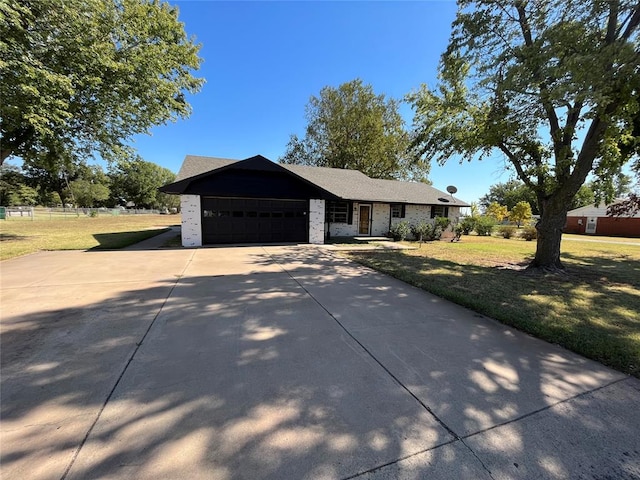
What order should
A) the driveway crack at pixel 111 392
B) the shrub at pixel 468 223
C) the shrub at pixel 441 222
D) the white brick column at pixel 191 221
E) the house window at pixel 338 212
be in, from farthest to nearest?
the shrub at pixel 468 223 < the shrub at pixel 441 222 < the house window at pixel 338 212 < the white brick column at pixel 191 221 < the driveway crack at pixel 111 392

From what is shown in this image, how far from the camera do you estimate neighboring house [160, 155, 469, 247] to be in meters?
12.0

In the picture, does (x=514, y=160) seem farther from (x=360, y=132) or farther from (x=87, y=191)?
(x=87, y=191)

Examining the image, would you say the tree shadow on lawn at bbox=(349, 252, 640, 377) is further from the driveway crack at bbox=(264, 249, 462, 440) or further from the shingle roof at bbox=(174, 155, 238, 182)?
the shingle roof at bbox=(174, 155, 238, 182)

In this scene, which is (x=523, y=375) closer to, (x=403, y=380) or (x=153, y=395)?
(x=403, y=380)

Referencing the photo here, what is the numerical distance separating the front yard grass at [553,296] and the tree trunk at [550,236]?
1.70 ft

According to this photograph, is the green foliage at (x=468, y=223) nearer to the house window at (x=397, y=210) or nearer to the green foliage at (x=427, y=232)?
the green foliage at (x=427, y=232)

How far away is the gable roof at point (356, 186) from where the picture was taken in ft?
50.7

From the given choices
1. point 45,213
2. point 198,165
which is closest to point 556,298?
point 198,165

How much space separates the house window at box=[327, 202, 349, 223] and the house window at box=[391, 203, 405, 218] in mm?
3296

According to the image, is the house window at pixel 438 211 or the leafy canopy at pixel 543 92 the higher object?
the leafy canopy at pixel 543 92

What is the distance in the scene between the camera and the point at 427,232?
1688cm

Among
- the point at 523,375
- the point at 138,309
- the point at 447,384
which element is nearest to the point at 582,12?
the point at 523,375

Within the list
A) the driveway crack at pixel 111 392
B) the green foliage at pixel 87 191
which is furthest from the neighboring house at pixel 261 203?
the green foliage at pixel 87 191

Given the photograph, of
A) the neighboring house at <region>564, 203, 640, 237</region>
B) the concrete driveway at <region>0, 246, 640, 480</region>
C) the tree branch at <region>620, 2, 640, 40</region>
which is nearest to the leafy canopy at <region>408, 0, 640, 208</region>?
the tree branch at <region>620, 2, 640, 40</region>
